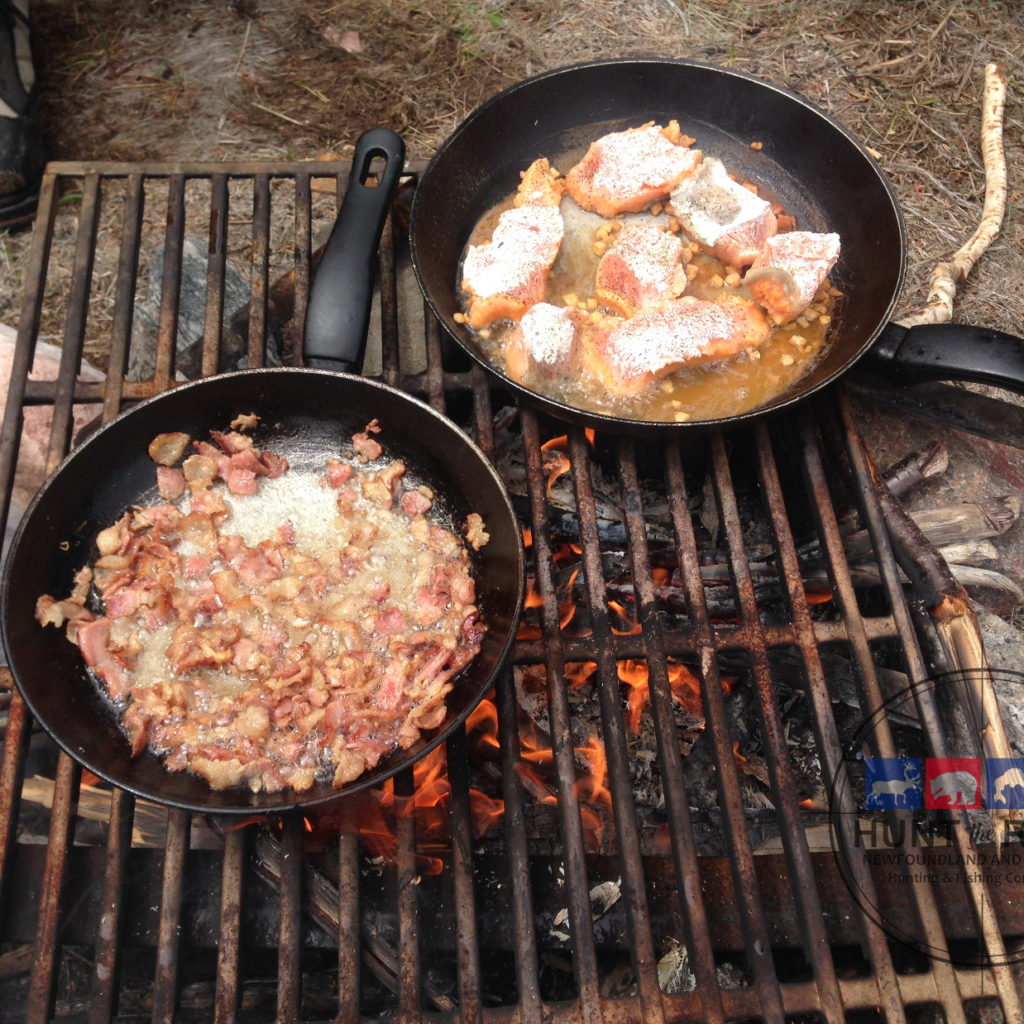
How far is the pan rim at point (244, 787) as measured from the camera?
175 centimetres

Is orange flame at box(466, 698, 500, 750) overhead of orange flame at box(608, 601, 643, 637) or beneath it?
beneath

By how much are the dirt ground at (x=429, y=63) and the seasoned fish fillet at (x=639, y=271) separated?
194 centimetres

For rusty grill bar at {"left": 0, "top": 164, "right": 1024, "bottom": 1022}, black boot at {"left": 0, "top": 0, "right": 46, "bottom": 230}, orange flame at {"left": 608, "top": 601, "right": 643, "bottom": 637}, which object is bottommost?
rusty grill bar at {"left": 0, "top": 164, "right": 1024, "bottom": 1022}

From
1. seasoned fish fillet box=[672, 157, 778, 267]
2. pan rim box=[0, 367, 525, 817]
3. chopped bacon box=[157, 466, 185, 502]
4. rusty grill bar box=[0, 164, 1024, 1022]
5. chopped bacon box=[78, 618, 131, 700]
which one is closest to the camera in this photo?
pan rim box=[0, 367, 525, 817]

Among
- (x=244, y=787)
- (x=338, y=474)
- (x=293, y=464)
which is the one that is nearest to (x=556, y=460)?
(x=338, y=474)

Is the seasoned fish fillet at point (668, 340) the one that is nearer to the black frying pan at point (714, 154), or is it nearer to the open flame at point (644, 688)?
the black frying pan at point (714, 154)

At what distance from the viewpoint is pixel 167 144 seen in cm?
403

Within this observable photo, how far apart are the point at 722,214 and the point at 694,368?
595 millimetres

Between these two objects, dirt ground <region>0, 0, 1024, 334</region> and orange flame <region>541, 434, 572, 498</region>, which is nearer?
orange flame <region>541, 434, 572, 498</region>

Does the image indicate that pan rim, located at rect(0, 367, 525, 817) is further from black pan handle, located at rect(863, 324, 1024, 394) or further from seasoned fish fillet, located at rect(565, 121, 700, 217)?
black pan handle, located at rect(863, 324, 1024, 394)

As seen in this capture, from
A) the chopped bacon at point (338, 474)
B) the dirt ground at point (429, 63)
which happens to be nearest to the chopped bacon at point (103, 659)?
the chopped bacon at point (338, 474)

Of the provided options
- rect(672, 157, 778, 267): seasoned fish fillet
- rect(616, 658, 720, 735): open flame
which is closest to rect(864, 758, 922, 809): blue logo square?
rect(616, 658, 720, 735): open flame

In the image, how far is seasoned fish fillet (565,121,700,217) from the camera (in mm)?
2605

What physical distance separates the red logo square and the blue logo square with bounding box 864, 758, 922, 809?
1.4 inches
